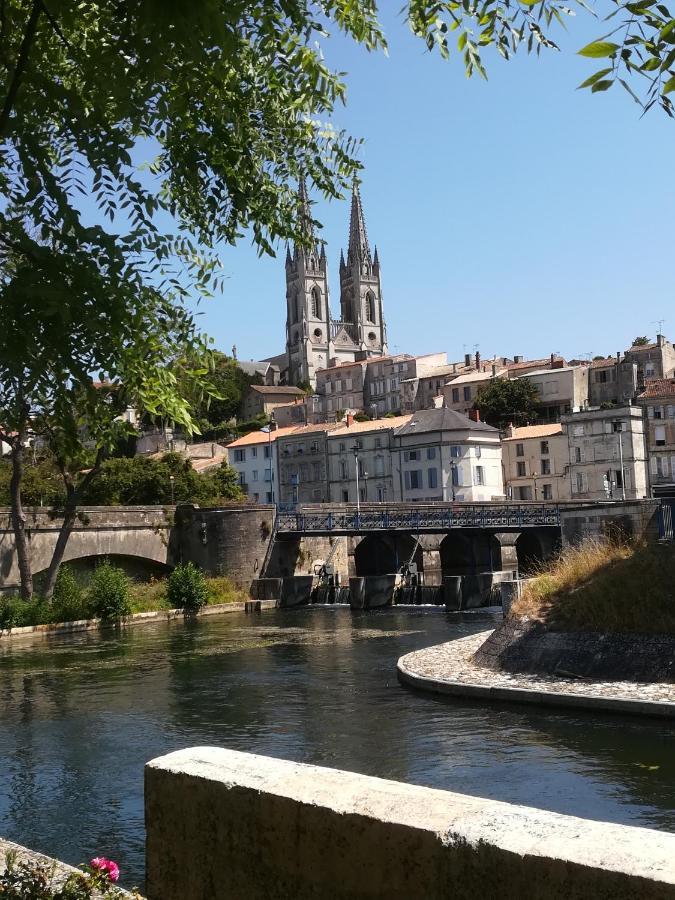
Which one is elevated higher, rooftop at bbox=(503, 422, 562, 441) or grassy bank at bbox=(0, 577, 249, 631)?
rooftop at bbox=(503, 422, 562, 441)

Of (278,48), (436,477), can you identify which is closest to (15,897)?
(278,48)

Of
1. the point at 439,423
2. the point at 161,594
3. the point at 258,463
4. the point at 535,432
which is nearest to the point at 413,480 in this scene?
the point at 439,423

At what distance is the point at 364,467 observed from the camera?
3312 inches

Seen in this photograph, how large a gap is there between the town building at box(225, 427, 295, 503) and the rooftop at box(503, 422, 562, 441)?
68.4 ft

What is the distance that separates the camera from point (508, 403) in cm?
10006

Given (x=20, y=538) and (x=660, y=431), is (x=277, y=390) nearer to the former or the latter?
(x=660, y=431)

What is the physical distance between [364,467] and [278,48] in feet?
248

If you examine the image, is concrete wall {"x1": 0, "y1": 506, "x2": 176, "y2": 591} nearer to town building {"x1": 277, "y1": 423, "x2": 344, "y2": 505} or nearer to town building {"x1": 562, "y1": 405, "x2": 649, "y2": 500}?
town building {"x1": 277, "y1": 423, "x2": 344, "y2": 505}

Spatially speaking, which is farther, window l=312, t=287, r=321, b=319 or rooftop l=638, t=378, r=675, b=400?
window l=312, t=287, r=321, b=319

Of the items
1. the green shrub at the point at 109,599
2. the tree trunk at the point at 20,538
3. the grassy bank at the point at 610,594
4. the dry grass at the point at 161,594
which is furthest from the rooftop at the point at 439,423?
the grassy bank at the point at 610,594

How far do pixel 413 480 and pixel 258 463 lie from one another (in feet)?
62.5

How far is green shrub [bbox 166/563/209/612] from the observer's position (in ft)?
142

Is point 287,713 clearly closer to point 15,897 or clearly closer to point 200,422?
point 200,422

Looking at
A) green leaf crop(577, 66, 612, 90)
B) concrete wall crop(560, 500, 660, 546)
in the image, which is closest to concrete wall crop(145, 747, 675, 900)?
green leaf crop(577, 66, 612, 90)
